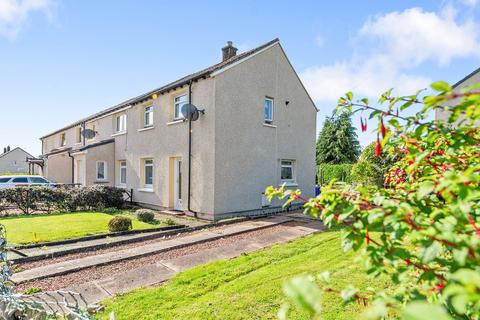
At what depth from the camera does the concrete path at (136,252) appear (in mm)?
6354

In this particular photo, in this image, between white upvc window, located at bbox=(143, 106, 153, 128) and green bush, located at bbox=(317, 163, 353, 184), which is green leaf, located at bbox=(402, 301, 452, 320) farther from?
green bush, located at bbox=(317, 163, 353, 184)

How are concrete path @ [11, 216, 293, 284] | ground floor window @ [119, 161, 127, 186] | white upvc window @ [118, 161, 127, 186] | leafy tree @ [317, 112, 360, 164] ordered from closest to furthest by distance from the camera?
concrete path @ [11, 216, 293, 284]
ground floor window @ [119, 161, 127, 186]
white upvc window @ [118, 161, 127, 186]
leafy tree @ [317, 112, 360, 164]

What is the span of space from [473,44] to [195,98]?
1069cm

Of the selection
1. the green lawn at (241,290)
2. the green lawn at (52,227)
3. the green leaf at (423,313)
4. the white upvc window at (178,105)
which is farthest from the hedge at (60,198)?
the green leaf at (423,313)

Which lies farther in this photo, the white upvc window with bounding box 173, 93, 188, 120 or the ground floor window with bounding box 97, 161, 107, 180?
the ground floor window with bounding box 97, 161, 107, 180

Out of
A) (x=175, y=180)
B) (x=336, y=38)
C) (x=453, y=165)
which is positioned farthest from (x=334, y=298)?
(x=175, y=180)

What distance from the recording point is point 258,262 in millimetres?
6551

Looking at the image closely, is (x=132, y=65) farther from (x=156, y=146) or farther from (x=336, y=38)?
(x=336, y=38)

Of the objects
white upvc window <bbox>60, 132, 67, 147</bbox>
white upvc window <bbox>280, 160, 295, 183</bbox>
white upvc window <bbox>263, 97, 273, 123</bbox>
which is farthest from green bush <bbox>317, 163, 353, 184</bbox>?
white upvc window <bbox>60, 132, 67, 147</bbox>

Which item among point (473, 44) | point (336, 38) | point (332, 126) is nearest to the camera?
point (473, 44)

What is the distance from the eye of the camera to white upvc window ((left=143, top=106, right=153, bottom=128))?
16.9 metres

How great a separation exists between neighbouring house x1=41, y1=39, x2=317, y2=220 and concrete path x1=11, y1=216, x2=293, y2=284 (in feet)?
6.63

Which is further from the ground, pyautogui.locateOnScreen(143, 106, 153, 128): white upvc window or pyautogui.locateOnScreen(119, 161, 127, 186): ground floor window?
pyautogui.locateOnScreen(143, 106, 153, 128): white upvc window

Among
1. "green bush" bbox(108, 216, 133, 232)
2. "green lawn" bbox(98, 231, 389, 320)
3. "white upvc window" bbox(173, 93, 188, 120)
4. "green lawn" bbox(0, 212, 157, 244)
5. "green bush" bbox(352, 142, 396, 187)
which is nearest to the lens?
"green lawn" bbox(98, 231, 389, 320)
